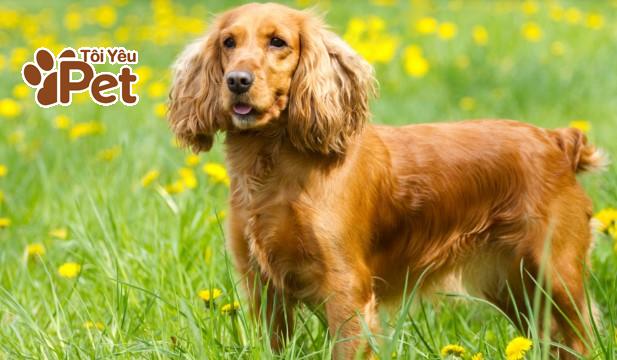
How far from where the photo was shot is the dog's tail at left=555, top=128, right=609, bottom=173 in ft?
9.90

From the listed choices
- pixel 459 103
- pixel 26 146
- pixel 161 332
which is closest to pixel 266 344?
pixel 161 332

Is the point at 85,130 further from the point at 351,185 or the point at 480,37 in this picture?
the point at 480,37

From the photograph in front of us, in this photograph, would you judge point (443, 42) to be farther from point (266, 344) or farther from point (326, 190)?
point (266, 344)

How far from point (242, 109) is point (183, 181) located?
50.0 inches

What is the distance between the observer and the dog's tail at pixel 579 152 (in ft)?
9.90

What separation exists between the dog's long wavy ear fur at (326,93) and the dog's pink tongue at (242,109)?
0.17 m

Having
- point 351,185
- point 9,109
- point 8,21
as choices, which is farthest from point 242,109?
point 8,21

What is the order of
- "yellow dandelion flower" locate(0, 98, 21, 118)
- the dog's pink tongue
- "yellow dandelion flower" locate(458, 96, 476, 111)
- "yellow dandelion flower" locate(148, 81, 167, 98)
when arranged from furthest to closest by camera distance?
"yellow dandelion flower" locate(148, 81, 167, 98) < "yellow dandelion flower" locate(458, 96, 476, 111) < "yellow dandelion flower" locate(0, 98, 21, 118) < the dog's pink tongue

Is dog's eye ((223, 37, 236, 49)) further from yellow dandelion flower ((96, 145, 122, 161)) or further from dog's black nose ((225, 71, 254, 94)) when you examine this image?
yellow dandelion flower ((96, 145, 122, 161))

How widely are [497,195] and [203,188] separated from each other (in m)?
1.28

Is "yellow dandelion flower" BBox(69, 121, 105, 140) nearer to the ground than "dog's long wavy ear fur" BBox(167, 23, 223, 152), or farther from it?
nearer to the ground

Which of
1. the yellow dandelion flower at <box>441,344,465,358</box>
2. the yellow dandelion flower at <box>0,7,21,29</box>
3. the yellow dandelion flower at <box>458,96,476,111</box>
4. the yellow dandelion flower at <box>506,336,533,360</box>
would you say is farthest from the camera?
the yellow dandelion flower at <box>0,7,21,29</box>

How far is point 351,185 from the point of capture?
104 inches

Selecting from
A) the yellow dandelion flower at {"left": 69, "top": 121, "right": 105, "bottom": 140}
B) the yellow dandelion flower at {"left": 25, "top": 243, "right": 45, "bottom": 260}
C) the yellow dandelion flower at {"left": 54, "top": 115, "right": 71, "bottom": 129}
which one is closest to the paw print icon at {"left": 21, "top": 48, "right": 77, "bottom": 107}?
the yellow dandelion flower at {"left": 54, "top": 115, "right": 71, "bottom": 129}
